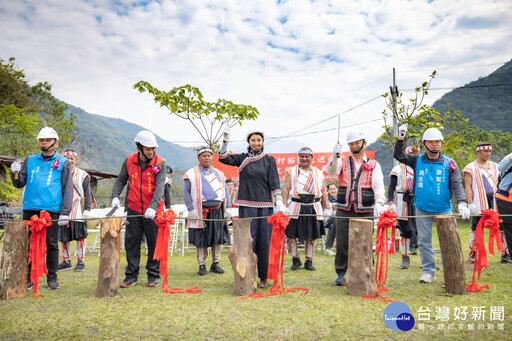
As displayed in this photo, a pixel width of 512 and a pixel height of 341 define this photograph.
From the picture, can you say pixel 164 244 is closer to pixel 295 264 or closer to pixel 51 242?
→ pixel 51 242

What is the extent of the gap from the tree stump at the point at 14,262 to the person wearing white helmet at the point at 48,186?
291 millimetres

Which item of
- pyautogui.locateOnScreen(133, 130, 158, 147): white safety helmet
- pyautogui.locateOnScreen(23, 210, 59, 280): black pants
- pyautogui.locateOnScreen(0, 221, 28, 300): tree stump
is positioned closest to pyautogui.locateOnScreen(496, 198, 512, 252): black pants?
pyautogui.locateOnScreen(133, 130, 158, 147): white safety helmet

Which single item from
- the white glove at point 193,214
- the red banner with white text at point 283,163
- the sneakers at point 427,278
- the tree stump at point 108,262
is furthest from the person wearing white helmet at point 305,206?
the red banner with white text at point 283,163

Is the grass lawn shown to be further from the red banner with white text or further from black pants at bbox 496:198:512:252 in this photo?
the red banner with white text

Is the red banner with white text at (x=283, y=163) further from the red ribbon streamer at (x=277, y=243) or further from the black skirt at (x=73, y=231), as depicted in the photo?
the red ribbon streamer at (x=277, y=243)

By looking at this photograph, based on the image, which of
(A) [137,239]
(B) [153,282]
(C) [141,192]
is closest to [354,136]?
(C) [141,192]

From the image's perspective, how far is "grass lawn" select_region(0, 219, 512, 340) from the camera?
2.84 m

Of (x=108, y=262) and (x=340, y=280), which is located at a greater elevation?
(x=108, y=262)

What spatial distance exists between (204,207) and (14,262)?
2.43 m

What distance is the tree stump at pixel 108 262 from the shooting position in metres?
3.93

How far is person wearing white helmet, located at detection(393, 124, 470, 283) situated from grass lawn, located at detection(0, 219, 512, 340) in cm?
48

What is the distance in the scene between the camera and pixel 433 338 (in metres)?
2.72

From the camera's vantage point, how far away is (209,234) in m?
5.39

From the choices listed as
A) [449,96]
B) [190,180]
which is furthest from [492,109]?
[190,180]
